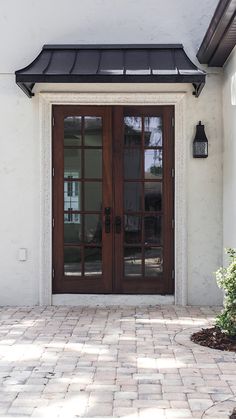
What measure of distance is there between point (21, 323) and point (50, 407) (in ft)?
8.82

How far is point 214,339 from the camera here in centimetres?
529

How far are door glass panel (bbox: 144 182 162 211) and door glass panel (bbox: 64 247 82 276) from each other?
111 centimetres

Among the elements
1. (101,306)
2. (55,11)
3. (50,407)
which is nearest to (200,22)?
(55,11)

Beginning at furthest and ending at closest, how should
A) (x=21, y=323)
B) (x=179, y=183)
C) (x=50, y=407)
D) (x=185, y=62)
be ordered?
(x=179, y=183), (x=185, y=62), (x=21, y=323), (x=50, y=407)

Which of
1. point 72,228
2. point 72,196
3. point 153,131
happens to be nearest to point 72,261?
point 72,228

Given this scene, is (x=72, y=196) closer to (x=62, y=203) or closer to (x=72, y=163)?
(x=62, y=203)

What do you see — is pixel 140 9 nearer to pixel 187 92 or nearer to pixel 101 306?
pixel 187 92

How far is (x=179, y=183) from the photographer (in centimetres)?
721

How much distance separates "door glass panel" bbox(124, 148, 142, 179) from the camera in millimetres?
7320

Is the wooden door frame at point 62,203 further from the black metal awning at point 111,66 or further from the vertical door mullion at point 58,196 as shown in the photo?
the black metal awning at point 111,66

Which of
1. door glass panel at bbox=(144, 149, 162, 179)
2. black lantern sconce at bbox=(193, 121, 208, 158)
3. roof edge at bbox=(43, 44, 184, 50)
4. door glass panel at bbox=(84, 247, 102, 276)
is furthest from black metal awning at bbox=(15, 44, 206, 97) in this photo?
door glass panel at bbox=(84, 247, 102, 276)

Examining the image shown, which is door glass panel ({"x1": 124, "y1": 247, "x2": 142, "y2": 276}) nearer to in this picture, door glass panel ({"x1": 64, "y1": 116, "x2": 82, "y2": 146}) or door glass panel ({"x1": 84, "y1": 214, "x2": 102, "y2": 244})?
door glass panel ({"x1": 84, "y1": 214, "x2": 102, "y2": 244})

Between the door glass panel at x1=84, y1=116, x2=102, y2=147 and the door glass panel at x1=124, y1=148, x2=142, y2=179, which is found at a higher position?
the door glass panel at x1=84, y1=116, x2=102, y2=147

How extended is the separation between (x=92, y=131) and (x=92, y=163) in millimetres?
428
